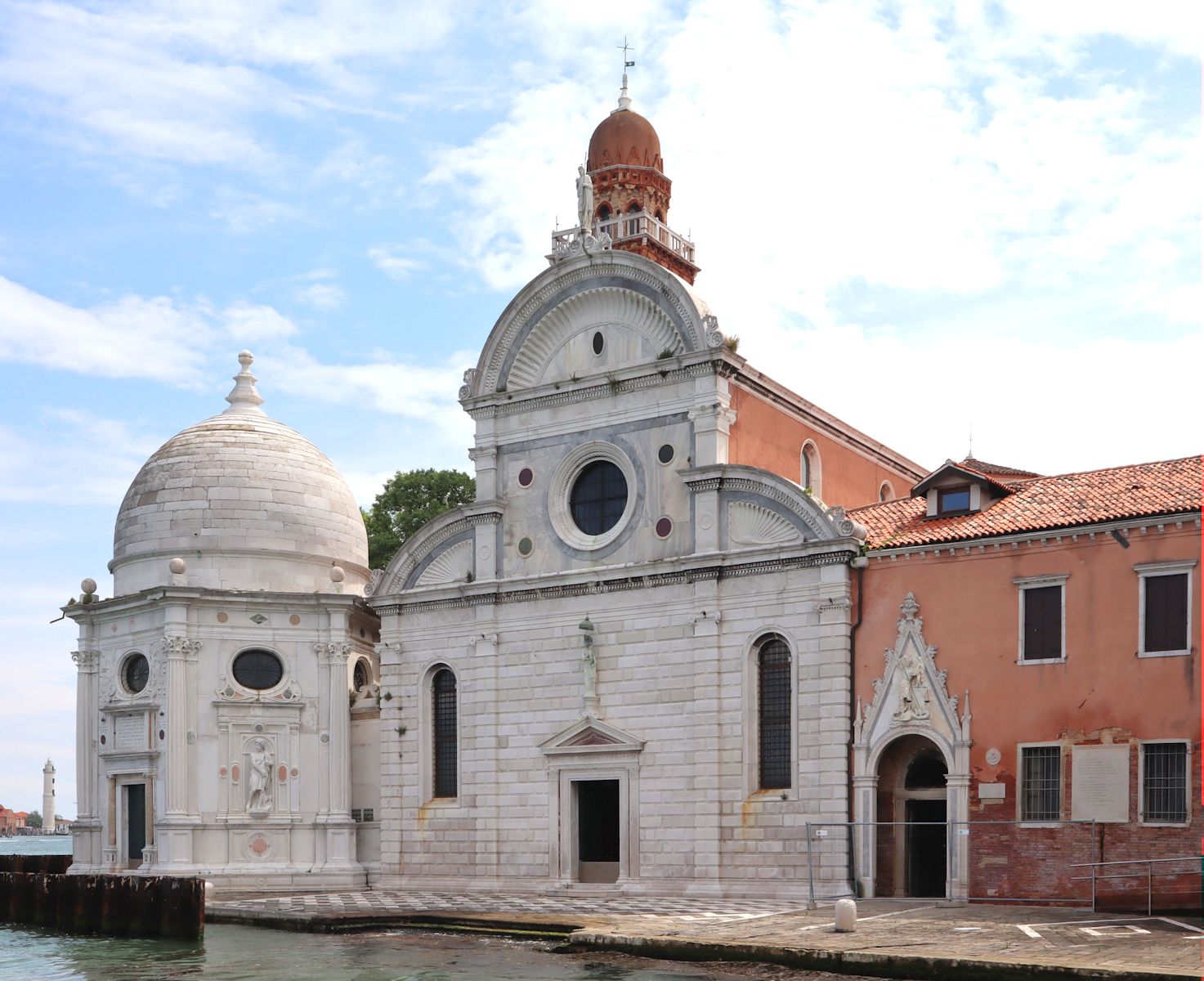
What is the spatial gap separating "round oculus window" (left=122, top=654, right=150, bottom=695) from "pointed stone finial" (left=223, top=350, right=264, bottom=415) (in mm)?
6906

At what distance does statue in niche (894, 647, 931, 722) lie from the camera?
93.8 ft

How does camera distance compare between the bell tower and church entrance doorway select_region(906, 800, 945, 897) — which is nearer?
church entrance doorway select_region(906, 800, 945, 897)

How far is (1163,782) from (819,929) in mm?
6749

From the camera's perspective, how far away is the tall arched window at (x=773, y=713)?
30.5 m

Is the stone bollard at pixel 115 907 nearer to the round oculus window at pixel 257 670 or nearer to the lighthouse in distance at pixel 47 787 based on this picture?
the round oculus window at pixel 257 670

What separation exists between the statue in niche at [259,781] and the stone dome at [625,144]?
1884cm

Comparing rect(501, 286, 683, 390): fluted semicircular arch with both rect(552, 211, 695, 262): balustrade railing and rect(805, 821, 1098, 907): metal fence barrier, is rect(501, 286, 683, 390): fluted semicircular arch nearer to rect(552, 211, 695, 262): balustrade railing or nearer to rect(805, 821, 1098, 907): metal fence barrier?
rect(552, 211, 695, 262): balustrade railing

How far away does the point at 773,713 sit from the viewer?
30.8 m

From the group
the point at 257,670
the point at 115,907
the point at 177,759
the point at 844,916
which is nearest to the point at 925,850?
the point at 844,916

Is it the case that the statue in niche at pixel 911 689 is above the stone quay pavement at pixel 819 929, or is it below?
above

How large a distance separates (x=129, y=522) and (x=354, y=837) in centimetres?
966

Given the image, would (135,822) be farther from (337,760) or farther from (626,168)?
(626,168)

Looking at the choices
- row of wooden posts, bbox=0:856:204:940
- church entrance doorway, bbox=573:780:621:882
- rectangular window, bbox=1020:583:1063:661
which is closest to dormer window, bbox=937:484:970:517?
rectangular window, bbox=1020:583:1063:661

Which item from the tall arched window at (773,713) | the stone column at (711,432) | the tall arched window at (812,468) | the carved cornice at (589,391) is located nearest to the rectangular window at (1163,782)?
the tall arched window at (773,713)
